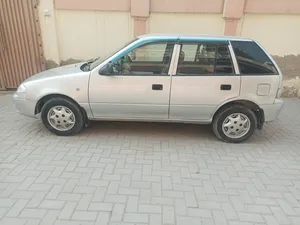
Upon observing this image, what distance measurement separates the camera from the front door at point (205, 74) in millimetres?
3687

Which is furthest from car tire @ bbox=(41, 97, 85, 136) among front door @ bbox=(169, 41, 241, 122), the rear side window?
the rear side window

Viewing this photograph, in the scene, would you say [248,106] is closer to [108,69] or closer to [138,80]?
[138,80]

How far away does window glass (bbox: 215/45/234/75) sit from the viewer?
3.69m

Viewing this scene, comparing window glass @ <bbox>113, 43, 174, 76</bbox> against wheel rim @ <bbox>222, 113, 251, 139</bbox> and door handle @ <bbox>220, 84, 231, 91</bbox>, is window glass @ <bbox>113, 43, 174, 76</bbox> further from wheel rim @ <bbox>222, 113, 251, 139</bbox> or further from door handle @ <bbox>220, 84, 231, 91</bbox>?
wheel rim @ <bbox>222, 113, 251, 139</bbox>

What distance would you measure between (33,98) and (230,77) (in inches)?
119

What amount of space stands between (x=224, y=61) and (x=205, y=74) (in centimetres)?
34

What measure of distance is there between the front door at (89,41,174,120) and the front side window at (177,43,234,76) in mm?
218

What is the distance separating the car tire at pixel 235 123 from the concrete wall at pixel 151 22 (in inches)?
121

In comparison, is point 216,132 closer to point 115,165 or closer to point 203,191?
point 203,191

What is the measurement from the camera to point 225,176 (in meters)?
3.09

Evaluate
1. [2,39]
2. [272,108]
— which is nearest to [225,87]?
[272,108]

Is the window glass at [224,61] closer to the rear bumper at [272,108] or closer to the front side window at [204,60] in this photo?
the front side window at [204,60]

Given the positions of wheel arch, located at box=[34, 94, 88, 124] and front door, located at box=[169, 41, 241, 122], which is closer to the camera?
front door, located at box=[169, 41, 241, 122]

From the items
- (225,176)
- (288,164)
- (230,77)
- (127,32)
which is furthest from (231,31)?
(225,176)
